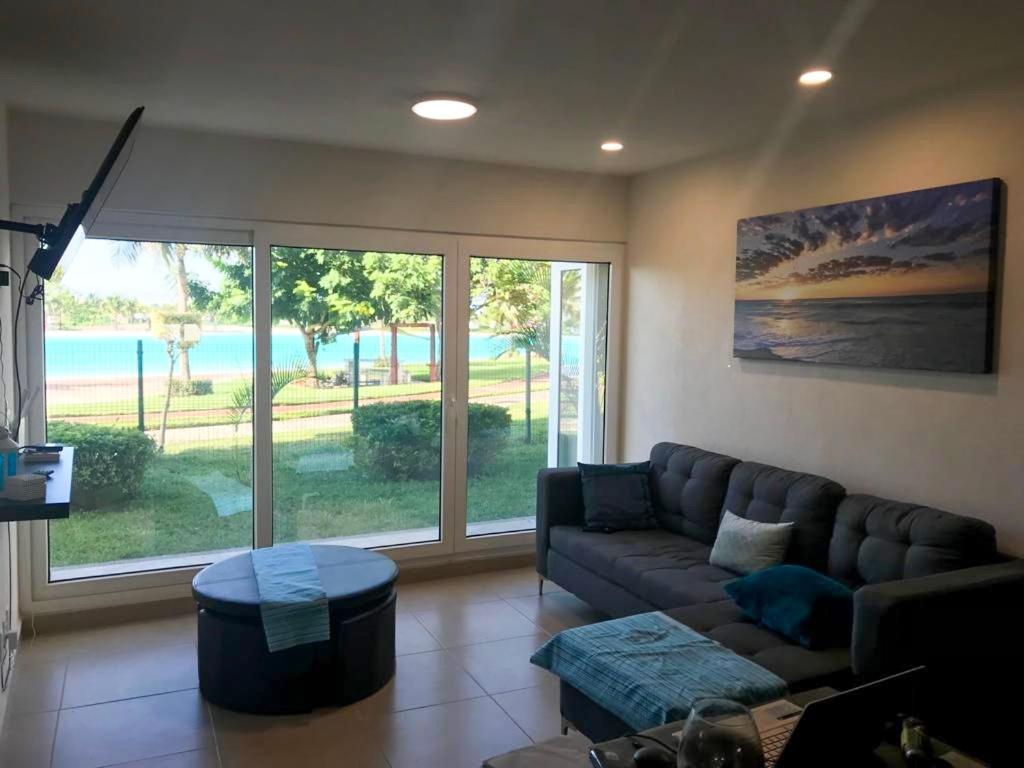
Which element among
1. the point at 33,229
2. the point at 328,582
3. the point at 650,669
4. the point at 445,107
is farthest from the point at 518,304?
the point at 33,229

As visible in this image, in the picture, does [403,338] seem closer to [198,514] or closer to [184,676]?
[198,514]

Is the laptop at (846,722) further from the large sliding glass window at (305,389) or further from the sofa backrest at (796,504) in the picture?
the large sliding glass window at (305,389)

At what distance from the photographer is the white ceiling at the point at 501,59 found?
2480 mm

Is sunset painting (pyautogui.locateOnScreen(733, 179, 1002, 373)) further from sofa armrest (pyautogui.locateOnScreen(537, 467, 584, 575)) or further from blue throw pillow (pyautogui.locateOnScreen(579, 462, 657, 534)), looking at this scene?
sofa armrest (pyautogui.locateOnScreen(537, 467, 584, 575))

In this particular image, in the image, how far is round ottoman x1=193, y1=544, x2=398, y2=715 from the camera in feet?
10.6

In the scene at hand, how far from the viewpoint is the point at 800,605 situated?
297 centimetres

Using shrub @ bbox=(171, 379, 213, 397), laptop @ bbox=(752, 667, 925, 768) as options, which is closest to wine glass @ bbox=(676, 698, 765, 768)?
laptop @ bbox=(752, 667, 925, 768)

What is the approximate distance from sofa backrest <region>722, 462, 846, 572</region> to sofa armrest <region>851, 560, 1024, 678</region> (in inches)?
28.3

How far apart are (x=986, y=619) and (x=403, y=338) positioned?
10.9 ft

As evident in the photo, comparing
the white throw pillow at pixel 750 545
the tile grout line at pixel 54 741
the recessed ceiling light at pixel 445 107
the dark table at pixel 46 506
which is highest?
the recessed ceiling light at pixel 445 107

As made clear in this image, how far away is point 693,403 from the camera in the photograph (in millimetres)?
4852

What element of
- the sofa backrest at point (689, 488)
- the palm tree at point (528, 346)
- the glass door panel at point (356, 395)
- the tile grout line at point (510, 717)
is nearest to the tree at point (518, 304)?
the palm tree at point (528, 346)

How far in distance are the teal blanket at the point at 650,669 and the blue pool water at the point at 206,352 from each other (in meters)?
2.41

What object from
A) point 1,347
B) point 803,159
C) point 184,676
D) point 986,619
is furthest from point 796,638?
point 1,347
